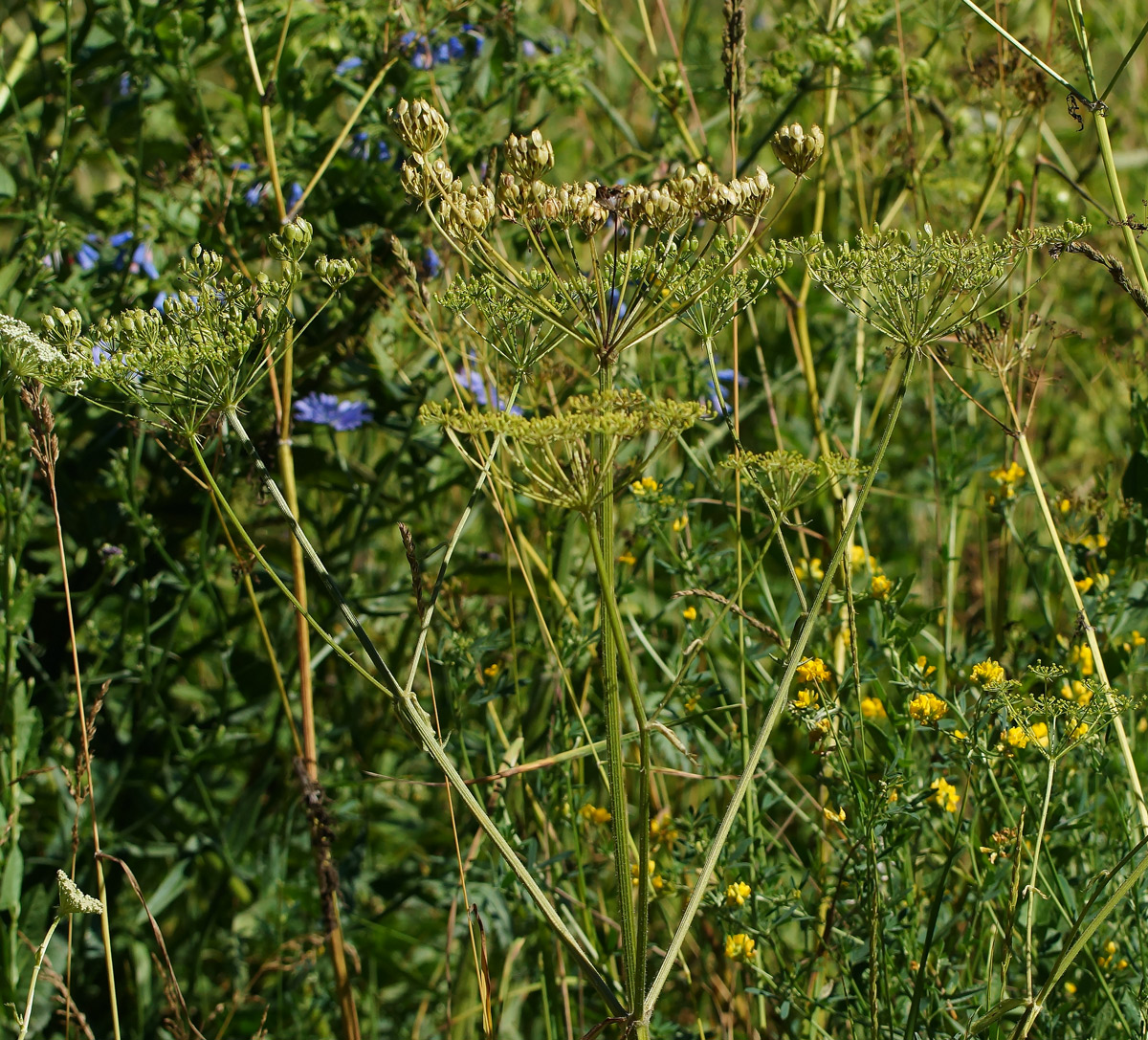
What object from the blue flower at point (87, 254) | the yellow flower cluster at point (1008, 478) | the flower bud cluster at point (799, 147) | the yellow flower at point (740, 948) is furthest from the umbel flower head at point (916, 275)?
the blue flower at point (87, 254)

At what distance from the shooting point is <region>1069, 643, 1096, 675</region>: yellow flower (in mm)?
1610

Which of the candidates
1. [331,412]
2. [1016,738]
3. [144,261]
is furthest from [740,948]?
[144,261]

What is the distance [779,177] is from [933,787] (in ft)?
5.48

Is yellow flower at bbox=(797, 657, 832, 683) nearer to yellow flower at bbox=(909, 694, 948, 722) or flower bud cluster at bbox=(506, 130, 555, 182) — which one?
yellow flower at bbox=(909, 694, 948, 722)

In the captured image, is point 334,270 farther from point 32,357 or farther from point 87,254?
point 87,254

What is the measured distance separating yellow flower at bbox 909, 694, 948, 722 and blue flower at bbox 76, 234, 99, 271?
68.4 inches

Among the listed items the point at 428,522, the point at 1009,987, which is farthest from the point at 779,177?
the point at 1009,987

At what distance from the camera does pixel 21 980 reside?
1.73m

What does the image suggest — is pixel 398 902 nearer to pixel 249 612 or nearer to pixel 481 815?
pixel 249 612

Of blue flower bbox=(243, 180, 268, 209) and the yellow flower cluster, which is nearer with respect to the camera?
the yellow flower cluster

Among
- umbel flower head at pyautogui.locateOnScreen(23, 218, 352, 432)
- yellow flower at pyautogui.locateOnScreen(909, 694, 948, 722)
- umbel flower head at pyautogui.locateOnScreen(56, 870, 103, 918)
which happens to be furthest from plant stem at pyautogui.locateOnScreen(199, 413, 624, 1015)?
yellow flower at pyautogui.locateOnScreen(909, 694, 948, 722)

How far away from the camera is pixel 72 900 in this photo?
1.16m

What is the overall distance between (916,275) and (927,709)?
1.86 feet

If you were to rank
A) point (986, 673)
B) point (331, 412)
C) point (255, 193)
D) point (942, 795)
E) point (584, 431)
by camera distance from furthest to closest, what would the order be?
point (255, 193), point (331, 412), point (942, 795), point (986, 673), point (584, 431)
